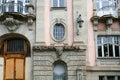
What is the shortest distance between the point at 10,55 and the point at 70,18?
5.70 meters

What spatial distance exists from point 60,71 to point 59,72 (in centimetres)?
12

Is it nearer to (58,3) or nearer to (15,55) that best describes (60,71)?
(15,55)

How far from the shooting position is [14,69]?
24.8 meters

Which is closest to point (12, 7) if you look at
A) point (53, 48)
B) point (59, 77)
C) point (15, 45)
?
point (15, 45)

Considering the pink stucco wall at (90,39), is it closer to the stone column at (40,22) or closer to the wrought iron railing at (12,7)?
the stone column at (40,22)

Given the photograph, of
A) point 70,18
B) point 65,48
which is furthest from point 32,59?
point 70,18

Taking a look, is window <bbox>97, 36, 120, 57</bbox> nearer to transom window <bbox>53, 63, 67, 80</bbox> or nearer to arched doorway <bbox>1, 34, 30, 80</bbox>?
transom window <bbox>53, 63, 67, 80</bbox>

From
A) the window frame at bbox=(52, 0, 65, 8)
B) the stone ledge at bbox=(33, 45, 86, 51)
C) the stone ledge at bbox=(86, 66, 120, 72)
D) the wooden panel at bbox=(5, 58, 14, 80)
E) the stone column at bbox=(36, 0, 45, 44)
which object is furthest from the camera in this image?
the window frame at bbox=(52, 0, 65, 8)

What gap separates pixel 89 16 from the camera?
25375 mm

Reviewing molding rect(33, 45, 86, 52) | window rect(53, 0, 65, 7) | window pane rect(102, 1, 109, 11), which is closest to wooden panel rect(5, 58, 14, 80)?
molding rect(33, 45, 86, 52)

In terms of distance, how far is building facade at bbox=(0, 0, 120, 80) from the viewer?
2409 centimetres

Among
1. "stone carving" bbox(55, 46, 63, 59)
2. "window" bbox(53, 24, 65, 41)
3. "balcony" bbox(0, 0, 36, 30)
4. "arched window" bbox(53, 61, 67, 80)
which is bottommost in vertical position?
"arched window" bbox(53, 61, 67, 80)

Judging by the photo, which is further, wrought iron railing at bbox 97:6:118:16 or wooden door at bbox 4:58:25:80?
wrought iron railing at bbox 97:6:118:16

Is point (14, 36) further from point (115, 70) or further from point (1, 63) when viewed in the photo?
point (115, 70)
